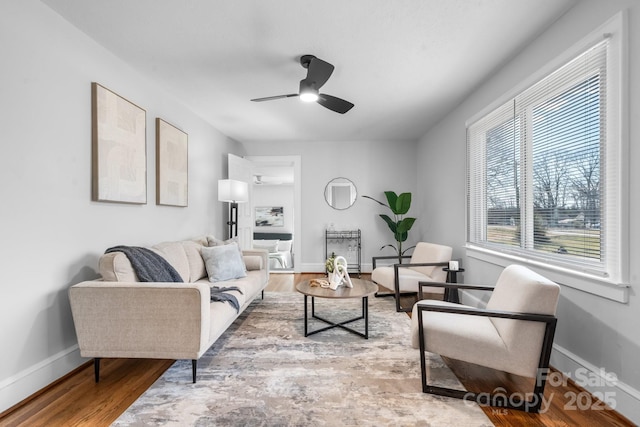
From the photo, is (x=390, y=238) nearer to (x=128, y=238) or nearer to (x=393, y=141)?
(x=393, y=141)

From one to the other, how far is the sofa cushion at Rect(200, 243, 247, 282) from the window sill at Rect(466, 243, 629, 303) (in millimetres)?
2652

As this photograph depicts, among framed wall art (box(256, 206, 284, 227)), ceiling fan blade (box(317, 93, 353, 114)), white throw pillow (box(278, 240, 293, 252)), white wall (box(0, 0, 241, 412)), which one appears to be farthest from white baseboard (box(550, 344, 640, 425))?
framed wall art (box(256, 206, 284, 227))

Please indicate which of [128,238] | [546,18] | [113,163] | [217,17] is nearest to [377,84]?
[546,18]

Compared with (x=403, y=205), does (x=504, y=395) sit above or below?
below

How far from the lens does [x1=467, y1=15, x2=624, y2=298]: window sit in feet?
5.71

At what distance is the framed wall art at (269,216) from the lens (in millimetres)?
8664

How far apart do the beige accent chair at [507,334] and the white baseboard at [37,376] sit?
239 cm

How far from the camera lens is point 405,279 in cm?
359

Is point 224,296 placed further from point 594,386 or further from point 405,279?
point 594,386

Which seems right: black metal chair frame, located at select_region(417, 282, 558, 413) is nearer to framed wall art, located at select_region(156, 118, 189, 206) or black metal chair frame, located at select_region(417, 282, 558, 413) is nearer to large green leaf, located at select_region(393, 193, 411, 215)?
framed wall art, located at select_region(156, 118, 189, 206)

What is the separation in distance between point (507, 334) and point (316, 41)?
2.42 m

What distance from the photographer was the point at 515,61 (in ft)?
8.55

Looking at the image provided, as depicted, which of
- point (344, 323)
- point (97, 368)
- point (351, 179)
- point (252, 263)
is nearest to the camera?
point (97, 368)

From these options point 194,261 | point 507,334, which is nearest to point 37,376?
point 194,261
